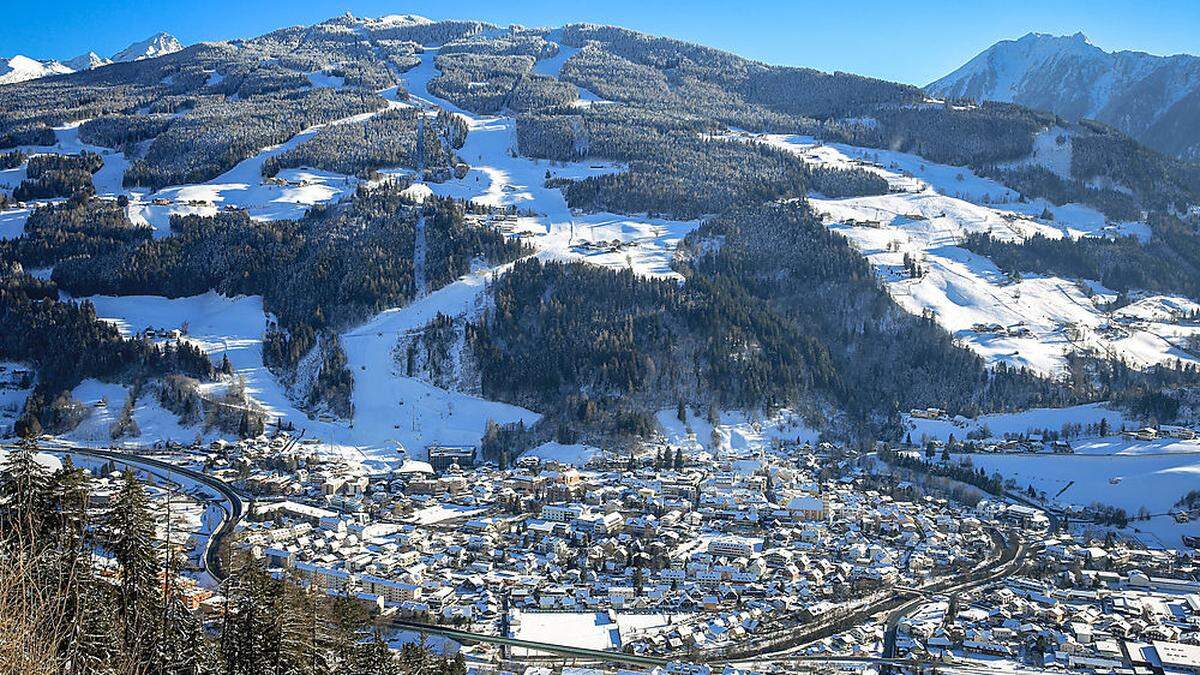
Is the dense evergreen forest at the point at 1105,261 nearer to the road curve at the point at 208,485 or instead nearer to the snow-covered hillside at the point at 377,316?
the snow-covered hillside at the point at 377,316

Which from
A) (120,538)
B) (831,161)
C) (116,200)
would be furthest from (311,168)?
(120,538)

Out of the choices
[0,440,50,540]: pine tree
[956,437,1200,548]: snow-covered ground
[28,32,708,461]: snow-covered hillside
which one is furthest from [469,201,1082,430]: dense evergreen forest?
[0,440,50,540]: pine tree

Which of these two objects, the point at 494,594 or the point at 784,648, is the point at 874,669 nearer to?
the point at 784,648

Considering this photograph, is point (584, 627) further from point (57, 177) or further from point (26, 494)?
point (57, 177)

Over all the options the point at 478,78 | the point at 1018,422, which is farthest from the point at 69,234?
the point at 478,78

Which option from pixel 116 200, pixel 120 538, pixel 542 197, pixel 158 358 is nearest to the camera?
pixel 120 538

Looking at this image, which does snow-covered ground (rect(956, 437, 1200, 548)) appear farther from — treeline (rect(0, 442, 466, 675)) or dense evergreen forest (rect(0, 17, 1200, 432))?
treeline (rect(0, 442, 466, 675))

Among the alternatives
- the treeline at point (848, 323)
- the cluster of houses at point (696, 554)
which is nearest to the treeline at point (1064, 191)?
the treeline at point (848, 323)

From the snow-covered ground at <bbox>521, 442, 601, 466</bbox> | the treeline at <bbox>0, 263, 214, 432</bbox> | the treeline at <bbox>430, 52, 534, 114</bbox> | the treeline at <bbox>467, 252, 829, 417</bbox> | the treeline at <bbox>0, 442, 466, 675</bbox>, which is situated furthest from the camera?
the treeline at <bbox>430, 52, 534, 114</bbox>
